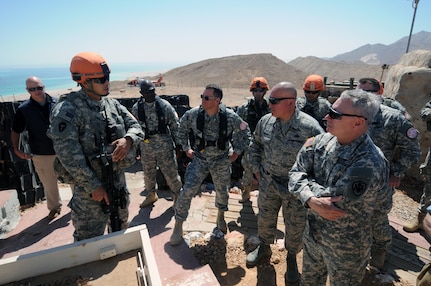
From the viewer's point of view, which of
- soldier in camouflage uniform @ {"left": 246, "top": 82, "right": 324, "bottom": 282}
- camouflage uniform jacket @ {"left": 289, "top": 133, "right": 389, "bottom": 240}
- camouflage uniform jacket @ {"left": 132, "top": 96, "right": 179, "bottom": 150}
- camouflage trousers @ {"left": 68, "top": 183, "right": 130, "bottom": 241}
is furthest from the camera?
camouflage uniform jacket @ {"left": 132, "top": 96, "right": 179, "bottom": 150}

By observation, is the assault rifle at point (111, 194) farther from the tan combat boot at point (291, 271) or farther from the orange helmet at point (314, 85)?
the orange helmet at point (314, 85)

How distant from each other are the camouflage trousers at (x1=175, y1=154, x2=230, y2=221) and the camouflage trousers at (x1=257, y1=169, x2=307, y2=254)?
0.77 metres

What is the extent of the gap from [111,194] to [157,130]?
219 centimetres

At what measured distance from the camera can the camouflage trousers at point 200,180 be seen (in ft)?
12.2

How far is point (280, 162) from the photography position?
2979mm

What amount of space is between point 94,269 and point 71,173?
88 cm

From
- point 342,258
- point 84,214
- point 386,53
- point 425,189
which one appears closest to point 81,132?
point 84,214

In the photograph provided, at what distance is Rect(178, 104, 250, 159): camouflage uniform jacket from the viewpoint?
3.78 meters

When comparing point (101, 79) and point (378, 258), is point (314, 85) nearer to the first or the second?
point (378, 258)

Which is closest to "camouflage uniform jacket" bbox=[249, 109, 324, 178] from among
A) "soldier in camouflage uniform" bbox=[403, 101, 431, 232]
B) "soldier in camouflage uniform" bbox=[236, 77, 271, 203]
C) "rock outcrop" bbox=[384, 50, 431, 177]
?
"soldier in camouflage uniform" bbox=[236, 77, 271, 203]

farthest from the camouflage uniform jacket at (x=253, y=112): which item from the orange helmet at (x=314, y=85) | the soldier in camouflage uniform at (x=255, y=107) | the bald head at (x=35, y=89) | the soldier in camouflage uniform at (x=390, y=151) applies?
the bald head at (x=35, y=89)

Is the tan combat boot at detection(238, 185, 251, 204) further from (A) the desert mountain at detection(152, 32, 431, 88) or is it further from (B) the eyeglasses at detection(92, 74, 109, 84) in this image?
(A) the desert mountain at detection(152, 32, 431, 88)

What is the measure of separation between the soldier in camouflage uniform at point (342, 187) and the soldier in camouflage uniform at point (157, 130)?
2908 millimetres

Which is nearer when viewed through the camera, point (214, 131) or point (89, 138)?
point (89, 138)
